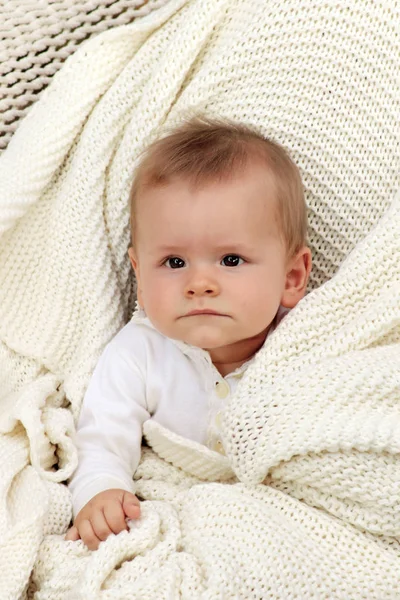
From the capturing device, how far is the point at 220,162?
1208 mm

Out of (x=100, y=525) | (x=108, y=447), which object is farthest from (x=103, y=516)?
(x=108, y=447)

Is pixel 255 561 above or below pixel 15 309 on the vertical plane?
below

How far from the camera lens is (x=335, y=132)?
1.36 m

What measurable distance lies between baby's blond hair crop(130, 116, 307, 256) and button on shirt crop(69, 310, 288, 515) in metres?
0.20

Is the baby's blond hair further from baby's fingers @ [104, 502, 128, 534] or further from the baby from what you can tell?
baby's fingers @ [104, 502, 128, 534]

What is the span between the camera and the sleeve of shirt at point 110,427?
1194 mm

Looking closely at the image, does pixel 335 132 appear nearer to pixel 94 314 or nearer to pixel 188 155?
pixel 188 155

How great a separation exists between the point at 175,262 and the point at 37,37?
52 cm

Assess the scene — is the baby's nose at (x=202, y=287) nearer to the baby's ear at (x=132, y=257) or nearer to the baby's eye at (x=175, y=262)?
the baby's eye at (x=175, y=262)

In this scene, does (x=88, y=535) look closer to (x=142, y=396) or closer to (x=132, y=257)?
(x=142, y=396)

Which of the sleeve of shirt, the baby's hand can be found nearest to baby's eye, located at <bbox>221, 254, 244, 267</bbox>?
the sleeve of shirt

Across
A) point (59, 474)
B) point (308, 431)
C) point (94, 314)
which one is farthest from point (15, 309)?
point (308, 431)

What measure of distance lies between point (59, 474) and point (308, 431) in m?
0.38

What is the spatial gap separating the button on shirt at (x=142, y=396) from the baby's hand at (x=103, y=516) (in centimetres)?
8
